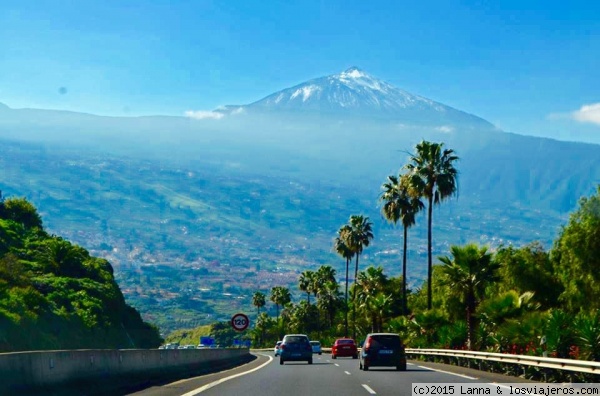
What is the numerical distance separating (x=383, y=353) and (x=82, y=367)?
15.4 metres

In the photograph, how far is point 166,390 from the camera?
21.2 metres

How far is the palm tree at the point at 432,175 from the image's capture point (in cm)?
6228

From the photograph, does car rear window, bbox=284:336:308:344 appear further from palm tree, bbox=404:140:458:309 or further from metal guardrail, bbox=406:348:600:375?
palm tree, bbox=404:140:458:309

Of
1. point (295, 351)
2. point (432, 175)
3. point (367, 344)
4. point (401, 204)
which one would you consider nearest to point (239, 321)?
point (295, 351)

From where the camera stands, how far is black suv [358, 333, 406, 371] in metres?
32.0

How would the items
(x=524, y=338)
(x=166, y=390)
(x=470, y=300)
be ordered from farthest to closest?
(x=470, y=300) < (x=524, y=338) < (x=166, y=390)

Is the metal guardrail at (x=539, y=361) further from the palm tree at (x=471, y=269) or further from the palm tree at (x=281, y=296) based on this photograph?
the palm tree at (x=281, y=296)

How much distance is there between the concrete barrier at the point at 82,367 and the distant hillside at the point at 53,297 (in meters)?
25.3

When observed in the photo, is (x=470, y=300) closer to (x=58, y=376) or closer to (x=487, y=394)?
(x=487, y=394)

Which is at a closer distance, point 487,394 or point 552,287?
point 487,394

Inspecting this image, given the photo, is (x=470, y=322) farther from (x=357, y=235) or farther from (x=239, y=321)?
(x=357, y=235)

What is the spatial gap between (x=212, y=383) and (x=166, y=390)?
124 inches

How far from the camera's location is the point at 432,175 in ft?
206

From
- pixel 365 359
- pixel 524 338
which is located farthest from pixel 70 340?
pixel 524 338
